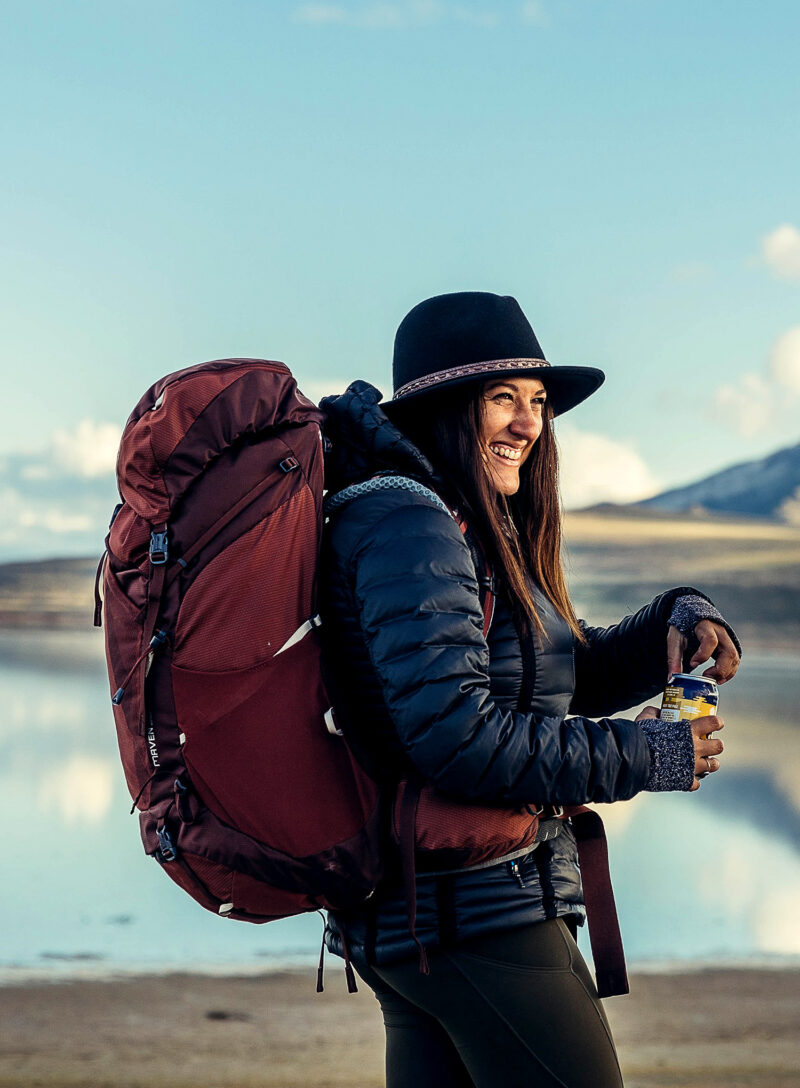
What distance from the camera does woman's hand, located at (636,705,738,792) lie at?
58.1 inches

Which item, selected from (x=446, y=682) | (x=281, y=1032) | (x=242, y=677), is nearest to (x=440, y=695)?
(x=446, y=682)

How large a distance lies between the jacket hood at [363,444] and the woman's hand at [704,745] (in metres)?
0.45

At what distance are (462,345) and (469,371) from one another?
0.16ft

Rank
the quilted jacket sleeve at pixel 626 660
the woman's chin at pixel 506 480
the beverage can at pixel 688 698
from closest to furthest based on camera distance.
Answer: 1. the beverage can at pixel 688 698
2. the woman's chin at pixel 506 480
3. the quilted jacket sleeve at pixel 626 660

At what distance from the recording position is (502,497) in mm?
1644

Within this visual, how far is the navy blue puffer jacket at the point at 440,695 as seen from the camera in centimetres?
133

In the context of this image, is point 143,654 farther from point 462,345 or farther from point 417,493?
point 462,345

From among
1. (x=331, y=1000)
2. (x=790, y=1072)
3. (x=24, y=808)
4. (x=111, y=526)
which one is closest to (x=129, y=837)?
(x=24, y=808)

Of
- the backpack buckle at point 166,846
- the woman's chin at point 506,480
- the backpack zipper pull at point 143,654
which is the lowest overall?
the backpack buckle at point 166,846

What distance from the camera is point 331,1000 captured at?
5973mm

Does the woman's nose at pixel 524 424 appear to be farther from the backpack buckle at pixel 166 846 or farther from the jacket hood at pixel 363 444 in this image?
the backpack buckle at pixel 166 846

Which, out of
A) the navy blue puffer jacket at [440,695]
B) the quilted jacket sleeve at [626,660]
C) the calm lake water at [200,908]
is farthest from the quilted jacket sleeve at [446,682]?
the calm lake water at [200,908]

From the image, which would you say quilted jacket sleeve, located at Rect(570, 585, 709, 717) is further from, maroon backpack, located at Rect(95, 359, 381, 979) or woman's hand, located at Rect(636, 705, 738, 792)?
maroon backpack, located at Rect(95, 359, 381, 979)

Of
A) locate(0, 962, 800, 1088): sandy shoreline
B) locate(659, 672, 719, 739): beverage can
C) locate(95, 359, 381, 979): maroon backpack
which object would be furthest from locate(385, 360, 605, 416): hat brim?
locate(0, 962, 800, 1088): sandy shoreline
